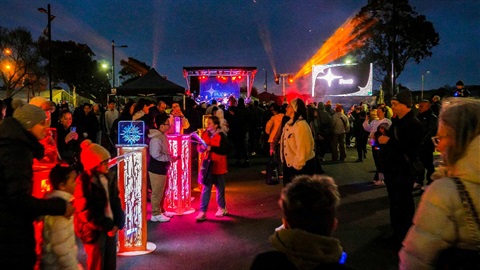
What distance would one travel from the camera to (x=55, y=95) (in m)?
40.1

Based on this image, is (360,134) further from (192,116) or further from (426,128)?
(192,116)

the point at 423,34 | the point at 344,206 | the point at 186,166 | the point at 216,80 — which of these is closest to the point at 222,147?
the point at 186,166

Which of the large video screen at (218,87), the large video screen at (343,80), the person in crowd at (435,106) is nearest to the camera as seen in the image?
the person in crowd at (435,106)

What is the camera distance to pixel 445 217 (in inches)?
90.0

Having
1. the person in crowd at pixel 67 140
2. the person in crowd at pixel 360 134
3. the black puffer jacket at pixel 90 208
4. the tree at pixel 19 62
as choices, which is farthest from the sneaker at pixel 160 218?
the tree at pixel 19 62

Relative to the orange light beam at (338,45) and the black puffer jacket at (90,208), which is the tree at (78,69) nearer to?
the orange light beam at (338,45)

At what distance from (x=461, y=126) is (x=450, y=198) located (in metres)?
0.41

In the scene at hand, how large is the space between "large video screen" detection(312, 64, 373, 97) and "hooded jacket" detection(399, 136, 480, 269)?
2711 cm

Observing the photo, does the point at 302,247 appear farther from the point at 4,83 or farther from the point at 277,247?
the point at 4,83

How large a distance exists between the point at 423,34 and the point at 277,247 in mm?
46787

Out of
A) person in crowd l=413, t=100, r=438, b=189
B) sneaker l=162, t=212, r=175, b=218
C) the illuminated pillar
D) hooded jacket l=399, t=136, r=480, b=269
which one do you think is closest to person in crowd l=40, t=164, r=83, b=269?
the illuminated pillar

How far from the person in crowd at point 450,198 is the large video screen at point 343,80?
2697cm

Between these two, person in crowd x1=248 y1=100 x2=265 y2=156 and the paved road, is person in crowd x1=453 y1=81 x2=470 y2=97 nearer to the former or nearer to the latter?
the paved road

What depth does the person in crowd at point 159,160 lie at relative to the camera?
7109mm
